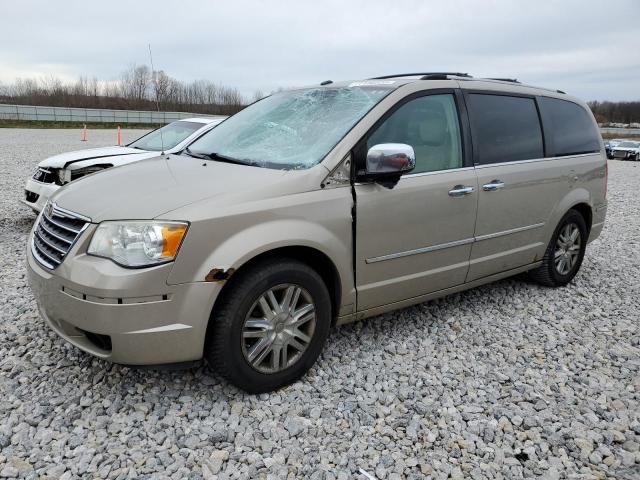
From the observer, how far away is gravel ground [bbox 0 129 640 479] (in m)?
2.49

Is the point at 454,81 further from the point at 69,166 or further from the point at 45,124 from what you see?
the point at 45,124

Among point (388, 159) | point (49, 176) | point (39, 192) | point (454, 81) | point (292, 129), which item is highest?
point (454, 81)

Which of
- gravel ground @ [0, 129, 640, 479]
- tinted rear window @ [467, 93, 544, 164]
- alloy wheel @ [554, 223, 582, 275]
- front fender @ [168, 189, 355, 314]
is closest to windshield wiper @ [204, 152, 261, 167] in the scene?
front fender @ [168, 189, 355, 314]

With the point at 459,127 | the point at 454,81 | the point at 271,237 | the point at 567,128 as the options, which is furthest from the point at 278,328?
the point at 567,128

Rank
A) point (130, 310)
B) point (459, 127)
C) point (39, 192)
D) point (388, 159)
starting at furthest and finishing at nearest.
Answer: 1. point (39, 192)
2. point (459, 127)
3. point (388, 159)
4. point (130, 310)

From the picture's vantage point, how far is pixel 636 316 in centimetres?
447

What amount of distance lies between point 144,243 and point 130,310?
0.33m

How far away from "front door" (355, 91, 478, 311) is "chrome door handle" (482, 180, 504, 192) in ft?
0.41

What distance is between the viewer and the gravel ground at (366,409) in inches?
98.1

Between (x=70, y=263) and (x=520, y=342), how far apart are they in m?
3.09

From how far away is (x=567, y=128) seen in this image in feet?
15.8

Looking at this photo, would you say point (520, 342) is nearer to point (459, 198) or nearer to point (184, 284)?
point (459, 198)

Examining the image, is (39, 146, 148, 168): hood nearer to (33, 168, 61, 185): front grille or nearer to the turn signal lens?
(33, 168, 61, 185): front grille

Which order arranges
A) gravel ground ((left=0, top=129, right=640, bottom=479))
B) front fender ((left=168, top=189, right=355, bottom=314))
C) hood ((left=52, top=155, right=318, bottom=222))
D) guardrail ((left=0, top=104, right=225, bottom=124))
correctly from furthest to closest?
guardrail ((left=0, top=104, right=225, bottom=124)), hood ((left=52, top=155, right=318, bottom=222)), front fender ((left=168, top=189, right=355, bottom=314)), gravel ground ((left=0, top=129, right=640, bottom=479))
